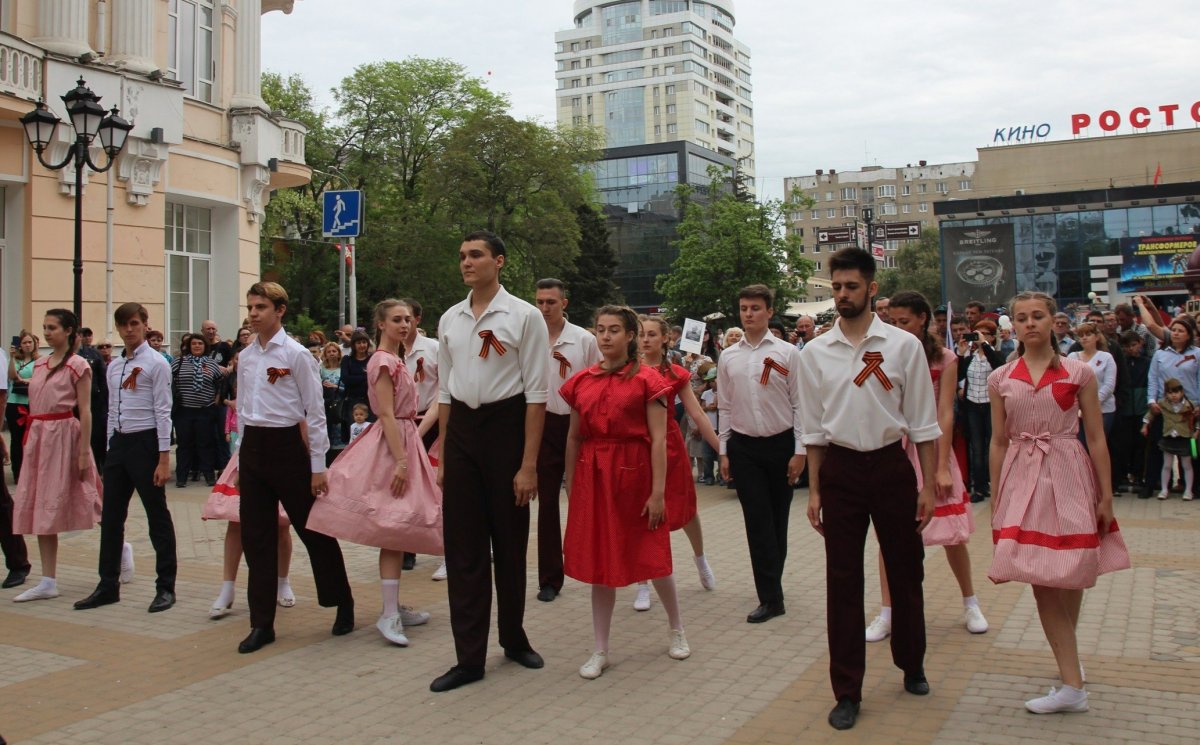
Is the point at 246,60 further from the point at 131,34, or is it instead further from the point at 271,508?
the point at 271,508

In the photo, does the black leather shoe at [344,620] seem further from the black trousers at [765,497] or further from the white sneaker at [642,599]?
the black trousers at [765,497]

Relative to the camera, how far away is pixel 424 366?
28.3 feet

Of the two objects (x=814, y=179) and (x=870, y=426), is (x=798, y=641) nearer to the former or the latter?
(x=870, y=426)

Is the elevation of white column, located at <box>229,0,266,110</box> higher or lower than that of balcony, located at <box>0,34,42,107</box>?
higher

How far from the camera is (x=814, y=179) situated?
153m

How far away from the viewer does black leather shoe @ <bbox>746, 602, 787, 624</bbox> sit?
22.4 ft

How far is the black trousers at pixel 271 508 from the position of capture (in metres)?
6.51

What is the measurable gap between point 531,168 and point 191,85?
26.7 m

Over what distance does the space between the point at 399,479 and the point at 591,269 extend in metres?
66.7

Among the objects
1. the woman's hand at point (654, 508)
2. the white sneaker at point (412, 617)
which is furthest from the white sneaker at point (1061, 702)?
the white sneaker at point (412, 617)

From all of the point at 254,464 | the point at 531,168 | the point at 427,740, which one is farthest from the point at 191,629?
the point at 531,168

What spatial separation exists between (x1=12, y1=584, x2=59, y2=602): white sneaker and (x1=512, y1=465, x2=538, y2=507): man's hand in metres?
4.20

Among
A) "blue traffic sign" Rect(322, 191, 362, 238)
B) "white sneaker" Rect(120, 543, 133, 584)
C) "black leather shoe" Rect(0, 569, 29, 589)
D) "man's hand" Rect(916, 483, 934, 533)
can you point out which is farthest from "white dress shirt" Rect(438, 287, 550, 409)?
"blue traffic sign" Rect(322, 191, 362, 238)

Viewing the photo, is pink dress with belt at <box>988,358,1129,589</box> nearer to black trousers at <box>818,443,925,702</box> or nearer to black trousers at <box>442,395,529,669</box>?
black trousers at <box>818,443,925,702</box>
